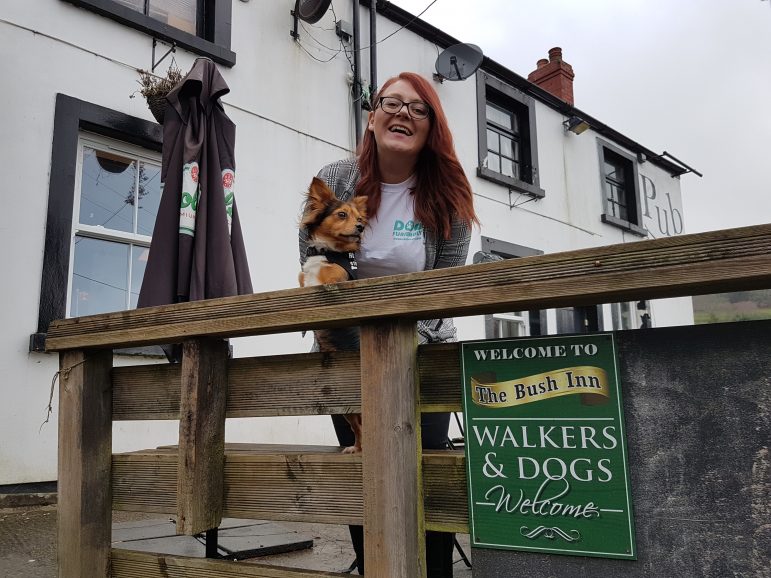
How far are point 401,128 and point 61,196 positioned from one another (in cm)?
360

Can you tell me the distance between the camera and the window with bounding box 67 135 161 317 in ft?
15.6

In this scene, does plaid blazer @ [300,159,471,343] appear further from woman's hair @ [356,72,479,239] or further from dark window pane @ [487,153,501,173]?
dark window pane @ [487,153,501,173]

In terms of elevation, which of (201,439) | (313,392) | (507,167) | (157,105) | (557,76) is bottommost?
(201,439)

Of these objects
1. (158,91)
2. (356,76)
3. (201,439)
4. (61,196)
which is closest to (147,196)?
(61,196)

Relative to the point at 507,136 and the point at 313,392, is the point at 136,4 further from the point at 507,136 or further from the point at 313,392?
the point at 507,136

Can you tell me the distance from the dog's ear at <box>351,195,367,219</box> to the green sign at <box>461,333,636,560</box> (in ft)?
2.55

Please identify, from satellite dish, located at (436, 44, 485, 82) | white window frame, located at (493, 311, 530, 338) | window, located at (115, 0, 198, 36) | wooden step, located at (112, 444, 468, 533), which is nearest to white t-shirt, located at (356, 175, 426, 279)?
wooden step, located at (112, 444, 468, 533)

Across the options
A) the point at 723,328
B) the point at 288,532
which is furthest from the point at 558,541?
the point at 288,532

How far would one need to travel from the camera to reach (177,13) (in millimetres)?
5711

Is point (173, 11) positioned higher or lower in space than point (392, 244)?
higher

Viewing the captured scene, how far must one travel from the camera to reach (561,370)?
3.62 ft

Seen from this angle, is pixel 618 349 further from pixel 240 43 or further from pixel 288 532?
pixel 240 43

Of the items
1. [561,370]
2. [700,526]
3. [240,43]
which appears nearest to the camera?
[700,526]

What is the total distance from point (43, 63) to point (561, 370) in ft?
16.0
